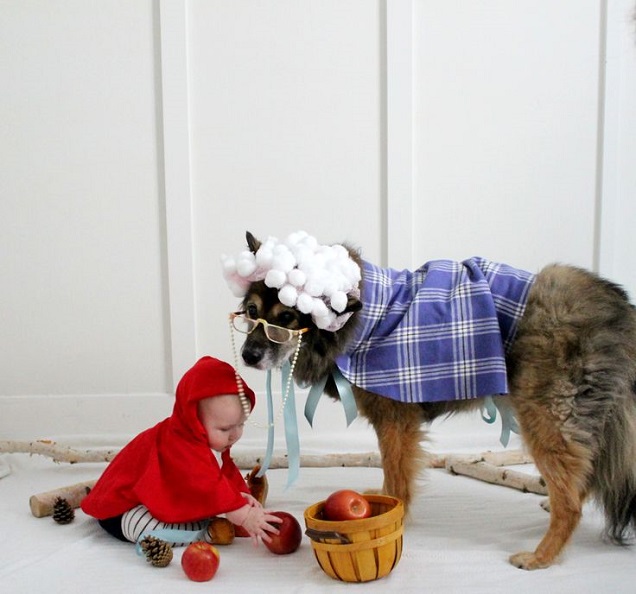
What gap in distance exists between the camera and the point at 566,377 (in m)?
1.75

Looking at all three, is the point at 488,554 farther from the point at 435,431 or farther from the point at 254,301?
the point at 435,431

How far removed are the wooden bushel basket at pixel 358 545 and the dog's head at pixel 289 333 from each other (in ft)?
1.48

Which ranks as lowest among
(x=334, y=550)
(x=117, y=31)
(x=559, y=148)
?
(x=334, y=550)

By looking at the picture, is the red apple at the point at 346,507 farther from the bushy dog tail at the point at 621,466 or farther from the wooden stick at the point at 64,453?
the wooden stick at the point at 64,453

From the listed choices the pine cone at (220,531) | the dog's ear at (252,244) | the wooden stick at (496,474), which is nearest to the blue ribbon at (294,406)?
the pine cone at (220,531)

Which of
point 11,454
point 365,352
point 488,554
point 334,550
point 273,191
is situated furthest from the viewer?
point 273,191

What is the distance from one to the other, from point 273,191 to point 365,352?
139 centimetres

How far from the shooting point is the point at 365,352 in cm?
193

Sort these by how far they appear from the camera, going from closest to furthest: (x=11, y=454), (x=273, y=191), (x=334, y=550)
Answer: (x=334, y=550), (x=11, y=454), (x=273, y=191)

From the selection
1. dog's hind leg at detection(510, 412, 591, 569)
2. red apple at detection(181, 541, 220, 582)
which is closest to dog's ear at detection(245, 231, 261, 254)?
red apple at detection(181, 541, 220, 582)

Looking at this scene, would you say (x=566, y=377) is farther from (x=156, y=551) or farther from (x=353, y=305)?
(x=156, y=551)

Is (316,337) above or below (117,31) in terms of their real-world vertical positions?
below

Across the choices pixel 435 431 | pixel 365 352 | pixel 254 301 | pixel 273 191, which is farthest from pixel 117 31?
pixel 435 431

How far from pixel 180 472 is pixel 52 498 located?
0.63 meters
